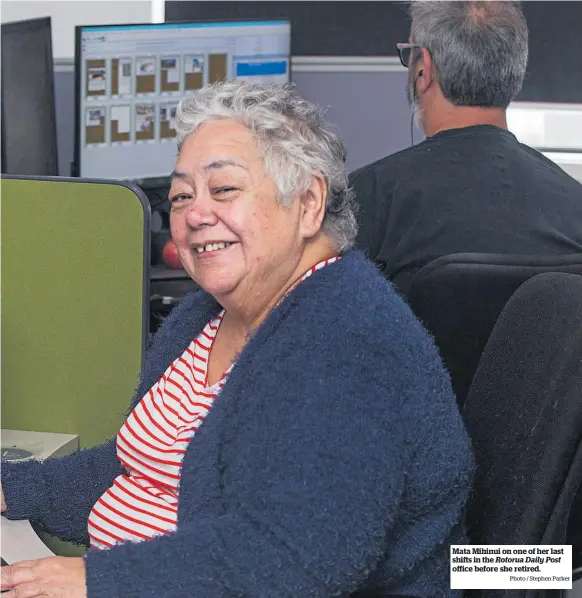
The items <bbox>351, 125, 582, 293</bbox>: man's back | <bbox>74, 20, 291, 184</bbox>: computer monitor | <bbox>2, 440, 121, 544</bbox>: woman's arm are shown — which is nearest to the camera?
<bbox>2, 440, 121, 544</bbox>: woman's arm

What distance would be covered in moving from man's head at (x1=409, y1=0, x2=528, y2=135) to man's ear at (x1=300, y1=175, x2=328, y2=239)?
1062mm

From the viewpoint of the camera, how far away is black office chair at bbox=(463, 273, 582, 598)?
3.38ft

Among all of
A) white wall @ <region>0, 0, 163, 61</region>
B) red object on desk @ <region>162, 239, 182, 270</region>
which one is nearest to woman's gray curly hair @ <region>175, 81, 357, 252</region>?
red object on desk @ <region>162, 239, 182, 270</region>

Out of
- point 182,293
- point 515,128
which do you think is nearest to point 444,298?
point 182,293

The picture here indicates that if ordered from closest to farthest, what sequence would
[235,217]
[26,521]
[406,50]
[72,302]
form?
1. [235,217]
2. [26,521]
3. [72,302]
4. [406,50]

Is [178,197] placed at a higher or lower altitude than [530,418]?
higher

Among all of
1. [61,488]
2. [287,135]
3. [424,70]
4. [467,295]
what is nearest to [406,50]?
[424,70]

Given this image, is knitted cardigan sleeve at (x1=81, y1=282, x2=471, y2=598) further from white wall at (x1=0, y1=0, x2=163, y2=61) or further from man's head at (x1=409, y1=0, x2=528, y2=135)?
white wall at (x1=0, y1=0, x2=163, y2=61)

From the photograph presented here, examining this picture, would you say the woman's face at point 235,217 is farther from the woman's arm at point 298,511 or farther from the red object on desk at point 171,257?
the red object on desk at point 171,257

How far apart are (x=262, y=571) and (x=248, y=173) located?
1.49 ft

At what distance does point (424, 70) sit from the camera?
7.47 feet

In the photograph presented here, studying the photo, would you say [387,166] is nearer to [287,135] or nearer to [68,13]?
[287,135]

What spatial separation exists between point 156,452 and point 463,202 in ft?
3.00

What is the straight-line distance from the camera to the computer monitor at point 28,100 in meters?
2.59
